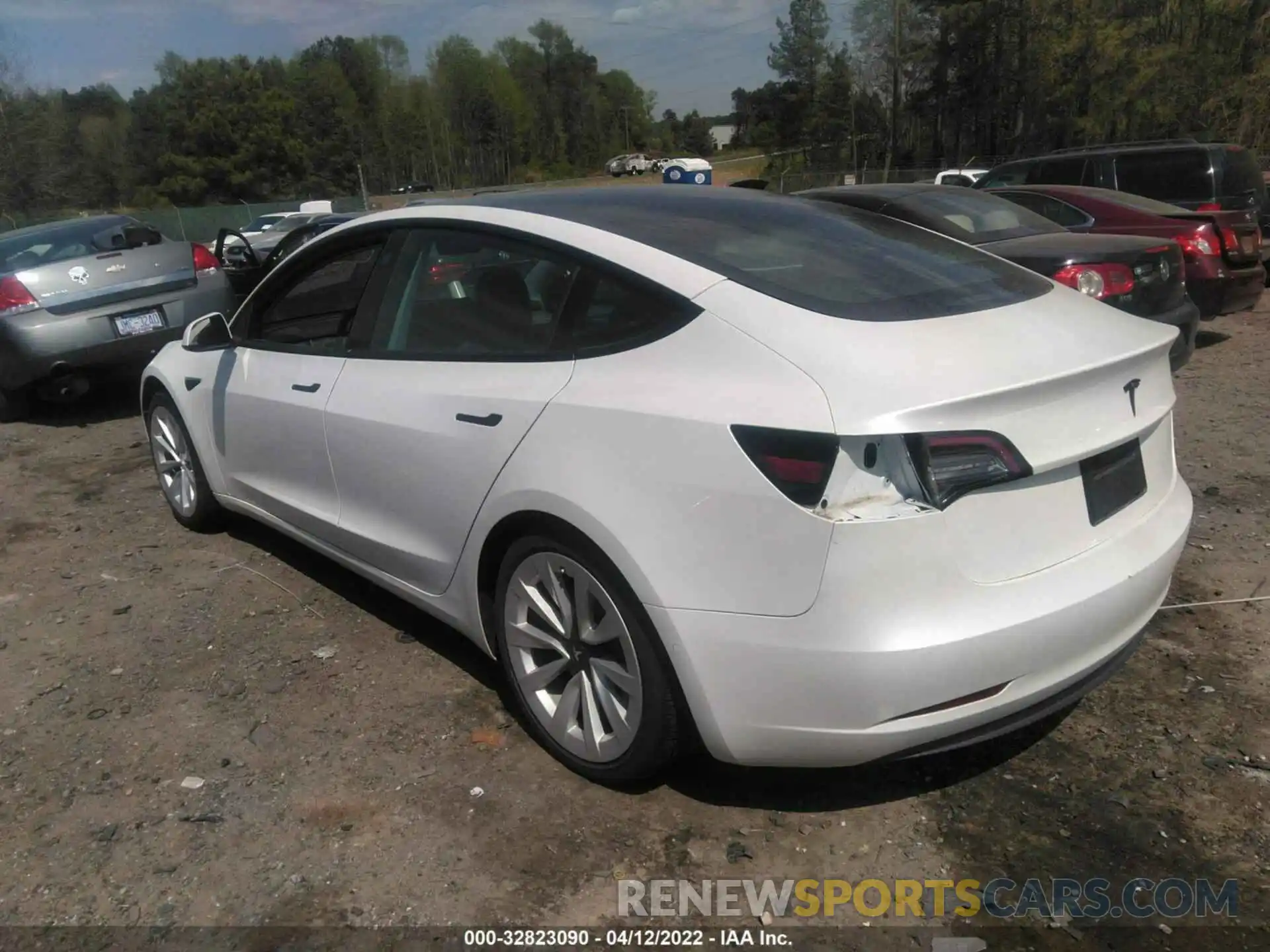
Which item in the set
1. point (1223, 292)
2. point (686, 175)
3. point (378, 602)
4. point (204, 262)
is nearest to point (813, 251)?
point (378, 602)

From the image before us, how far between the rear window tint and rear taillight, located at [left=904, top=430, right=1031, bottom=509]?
970 cm

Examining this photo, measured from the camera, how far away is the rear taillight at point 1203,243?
7.86m

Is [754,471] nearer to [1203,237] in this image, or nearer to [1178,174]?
[1203,237]

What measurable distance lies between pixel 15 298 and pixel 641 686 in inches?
273

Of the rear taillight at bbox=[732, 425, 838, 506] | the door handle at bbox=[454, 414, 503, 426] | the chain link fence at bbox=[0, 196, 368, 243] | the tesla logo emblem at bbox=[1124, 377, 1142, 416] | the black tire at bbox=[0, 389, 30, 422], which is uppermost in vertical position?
the chain link fence at bbox=[0, 196, 368, 243]

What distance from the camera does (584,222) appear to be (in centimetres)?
299

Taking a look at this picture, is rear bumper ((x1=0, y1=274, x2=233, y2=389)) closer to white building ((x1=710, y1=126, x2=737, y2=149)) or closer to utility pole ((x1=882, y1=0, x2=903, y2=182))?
utility pole ((x1=882, y1=0, x2=903, y2=182))

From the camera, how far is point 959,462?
2.20 metres

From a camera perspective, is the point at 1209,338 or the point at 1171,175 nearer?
the point at 1209,338

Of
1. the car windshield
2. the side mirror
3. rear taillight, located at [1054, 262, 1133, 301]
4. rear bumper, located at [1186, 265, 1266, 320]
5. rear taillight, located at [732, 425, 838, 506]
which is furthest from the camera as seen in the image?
rear bumper, located at [1186, 265, 1266, 320]

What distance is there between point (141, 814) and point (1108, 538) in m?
2.74

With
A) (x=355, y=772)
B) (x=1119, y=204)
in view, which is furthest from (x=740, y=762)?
(x=1119, y=204)

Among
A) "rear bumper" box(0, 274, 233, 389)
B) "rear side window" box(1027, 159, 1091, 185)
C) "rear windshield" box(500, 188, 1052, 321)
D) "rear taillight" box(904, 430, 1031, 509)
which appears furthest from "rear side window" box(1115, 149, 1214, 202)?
"rear taillight" box(904, 430, 1031, 509)

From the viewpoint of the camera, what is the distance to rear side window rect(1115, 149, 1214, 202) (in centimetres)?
1005
